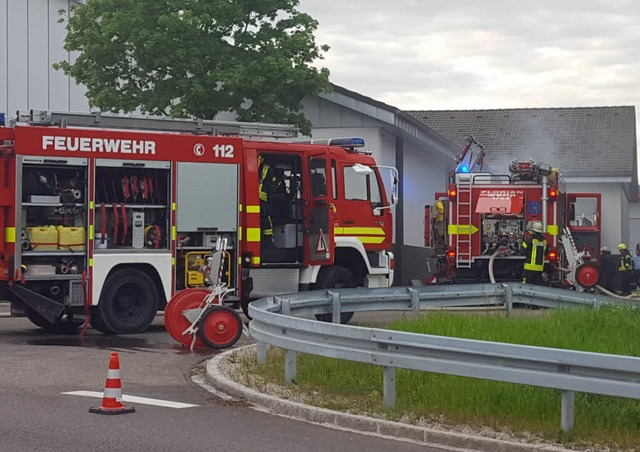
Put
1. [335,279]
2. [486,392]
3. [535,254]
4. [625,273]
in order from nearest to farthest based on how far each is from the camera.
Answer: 1. [486,392]
2. [335,279]
3. [535,254]
4. [625,273]

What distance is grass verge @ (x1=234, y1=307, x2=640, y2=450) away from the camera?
8531 mm

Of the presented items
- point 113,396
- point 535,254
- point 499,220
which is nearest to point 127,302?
point 113,396

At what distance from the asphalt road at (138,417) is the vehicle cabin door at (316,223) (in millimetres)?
4648

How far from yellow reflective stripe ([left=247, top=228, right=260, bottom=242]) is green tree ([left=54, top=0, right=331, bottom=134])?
7575mm

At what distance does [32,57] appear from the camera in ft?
104

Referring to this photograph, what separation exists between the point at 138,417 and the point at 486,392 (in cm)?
288

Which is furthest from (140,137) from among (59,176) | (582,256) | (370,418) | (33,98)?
(33,98)

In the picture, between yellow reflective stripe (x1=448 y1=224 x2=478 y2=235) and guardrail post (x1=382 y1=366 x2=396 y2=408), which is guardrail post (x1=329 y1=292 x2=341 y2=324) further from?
yellow reflective stripe (x1=448 y1=224 x2=478 y2=235)

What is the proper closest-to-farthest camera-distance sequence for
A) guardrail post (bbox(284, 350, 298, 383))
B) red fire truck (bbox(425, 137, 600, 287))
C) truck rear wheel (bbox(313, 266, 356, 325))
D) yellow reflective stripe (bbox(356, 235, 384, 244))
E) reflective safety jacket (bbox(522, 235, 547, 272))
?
guardrail post (bbox(284, 350, 298, 383)) → truck rear wheel (bbox(313, 266, 356, 325)) → yellow reflective stripe (bbox(356, 235, 384, 244)) → reflective safety jacket (bbox(522, 235, 547, 272)) → red fire truck (bbox(425, 137, 600, 287))

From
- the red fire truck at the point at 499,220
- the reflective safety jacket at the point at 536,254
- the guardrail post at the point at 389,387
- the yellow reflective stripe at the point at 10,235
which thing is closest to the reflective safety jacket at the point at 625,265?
the red fire truck at the point at 499,220

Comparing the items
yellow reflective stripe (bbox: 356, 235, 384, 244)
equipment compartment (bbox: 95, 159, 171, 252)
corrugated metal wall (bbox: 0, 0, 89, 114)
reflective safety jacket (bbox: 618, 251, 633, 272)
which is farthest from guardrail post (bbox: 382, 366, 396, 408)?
corrugated metal wall (bbox: 0, 0, 89, 114)

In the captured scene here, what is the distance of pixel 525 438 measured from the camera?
8.38 meters

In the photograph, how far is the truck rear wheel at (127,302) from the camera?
16578 millimetres

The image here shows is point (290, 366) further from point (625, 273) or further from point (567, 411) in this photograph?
point (625, 273)
